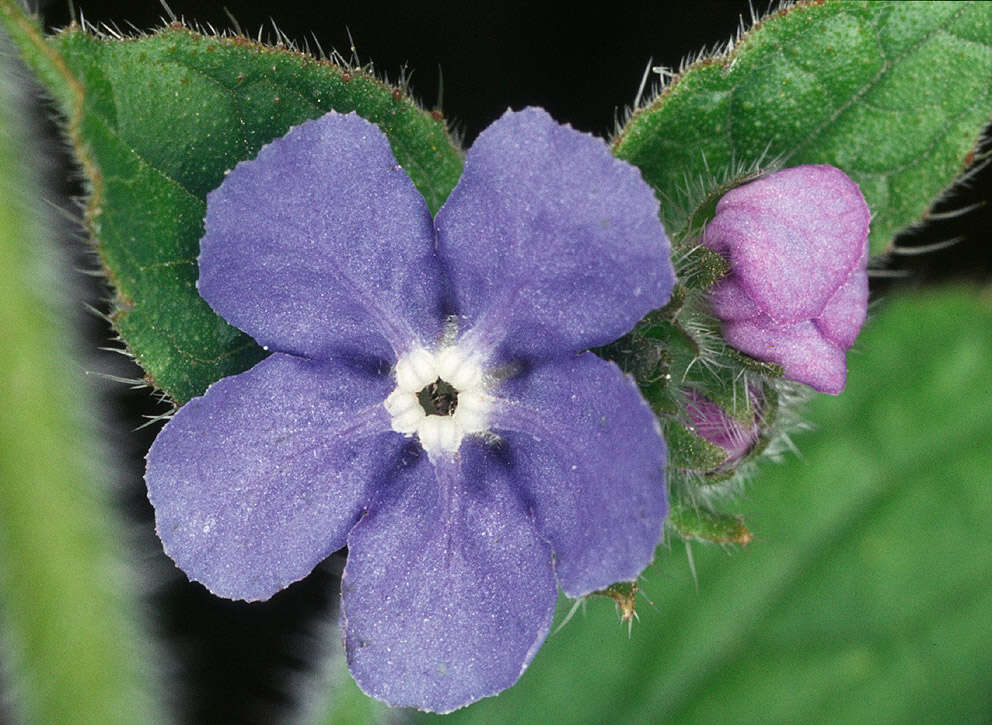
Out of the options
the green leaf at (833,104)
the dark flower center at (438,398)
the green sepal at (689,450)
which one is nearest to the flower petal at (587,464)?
the dark flower center at (438,398)

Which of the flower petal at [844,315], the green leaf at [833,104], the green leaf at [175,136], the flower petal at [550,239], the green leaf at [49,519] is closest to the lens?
the flower petal at [550,239]

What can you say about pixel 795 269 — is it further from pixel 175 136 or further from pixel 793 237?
pixel 175 136

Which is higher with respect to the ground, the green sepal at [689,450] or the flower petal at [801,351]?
the flower petal at [801,351]

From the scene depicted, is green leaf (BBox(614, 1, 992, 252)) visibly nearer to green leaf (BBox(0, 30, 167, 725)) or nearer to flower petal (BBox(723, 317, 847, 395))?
flower petal (BBox(723, 317, 847, 395))

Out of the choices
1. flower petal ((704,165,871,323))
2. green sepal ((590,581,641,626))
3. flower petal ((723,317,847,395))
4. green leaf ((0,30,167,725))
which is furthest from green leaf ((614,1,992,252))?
green leaf ((0,30,167,725))

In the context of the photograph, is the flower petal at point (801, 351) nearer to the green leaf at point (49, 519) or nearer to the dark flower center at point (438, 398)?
the dark flower center at point (438, 398)

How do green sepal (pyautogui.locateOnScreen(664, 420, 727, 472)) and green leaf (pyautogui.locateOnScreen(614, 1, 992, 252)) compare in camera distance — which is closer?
green sepal (pyautogui.locateOnScreen(664, 420, 727, 472))

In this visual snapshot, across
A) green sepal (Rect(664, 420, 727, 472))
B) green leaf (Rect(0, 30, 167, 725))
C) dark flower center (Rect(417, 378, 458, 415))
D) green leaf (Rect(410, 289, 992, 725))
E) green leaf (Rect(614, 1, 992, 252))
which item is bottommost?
green leaf (Rect(410, 289, 992, 725))

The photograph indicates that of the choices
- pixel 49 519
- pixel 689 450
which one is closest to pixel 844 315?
pixel 689 450
